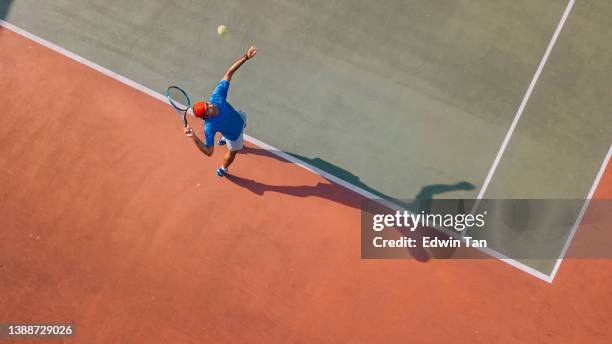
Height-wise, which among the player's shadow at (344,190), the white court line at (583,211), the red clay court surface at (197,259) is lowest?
the red clay court surface at (197,259)

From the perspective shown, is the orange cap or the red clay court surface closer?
the orange cap

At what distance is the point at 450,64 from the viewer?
31.0 ft

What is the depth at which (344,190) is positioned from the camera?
9102 millimetres

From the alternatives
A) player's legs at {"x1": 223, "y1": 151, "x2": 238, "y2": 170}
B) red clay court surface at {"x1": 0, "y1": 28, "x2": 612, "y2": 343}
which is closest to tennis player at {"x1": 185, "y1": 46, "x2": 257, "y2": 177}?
player's legs at {"x1": 223, "y1": 151, "x2": 238, "y2": 170}

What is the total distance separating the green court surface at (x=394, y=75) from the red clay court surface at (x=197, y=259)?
0.70 meters

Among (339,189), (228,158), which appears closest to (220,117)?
(228,158)

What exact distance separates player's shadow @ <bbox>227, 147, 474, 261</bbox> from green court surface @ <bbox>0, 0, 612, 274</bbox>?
0.05 m

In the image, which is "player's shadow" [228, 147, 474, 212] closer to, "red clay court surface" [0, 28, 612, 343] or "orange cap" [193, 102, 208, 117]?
"red clay court surface" [0, 28, 612, 343]

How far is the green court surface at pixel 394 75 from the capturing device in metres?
9.05

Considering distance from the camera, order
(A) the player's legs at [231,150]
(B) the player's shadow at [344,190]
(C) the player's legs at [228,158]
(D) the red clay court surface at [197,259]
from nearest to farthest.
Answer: (A) the player's legs at [231,150]
(D) the red clay court surface at [197,259]
(C) the player's legs at [228,158]
(B) the player's shadow at [344,190]

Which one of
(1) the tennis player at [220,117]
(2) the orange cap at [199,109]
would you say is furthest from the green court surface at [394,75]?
(2) the orange cap at [199,109]

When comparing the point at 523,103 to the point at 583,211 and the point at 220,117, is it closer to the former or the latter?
the point at 583,211

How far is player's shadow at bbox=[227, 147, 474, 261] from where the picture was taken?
29.5 feet

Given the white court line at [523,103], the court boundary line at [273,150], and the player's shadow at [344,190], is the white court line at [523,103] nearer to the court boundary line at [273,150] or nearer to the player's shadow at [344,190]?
the player's shadow at [344,190]
